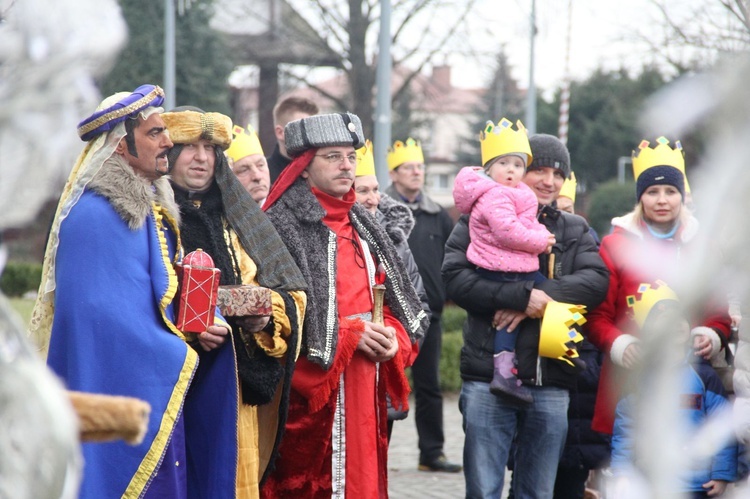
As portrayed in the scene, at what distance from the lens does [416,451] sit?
8312 millimetres

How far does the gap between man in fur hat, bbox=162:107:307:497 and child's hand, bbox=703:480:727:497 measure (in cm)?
189

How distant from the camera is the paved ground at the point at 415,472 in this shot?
6762 mm

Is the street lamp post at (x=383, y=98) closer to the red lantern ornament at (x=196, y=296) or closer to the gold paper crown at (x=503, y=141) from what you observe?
the gold paper crown at (x=503, y=141)

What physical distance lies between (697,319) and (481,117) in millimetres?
38691

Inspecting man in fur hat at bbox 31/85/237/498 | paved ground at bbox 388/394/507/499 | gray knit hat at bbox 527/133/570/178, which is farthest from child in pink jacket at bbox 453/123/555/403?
paved ground at bbox 388/394/507/499

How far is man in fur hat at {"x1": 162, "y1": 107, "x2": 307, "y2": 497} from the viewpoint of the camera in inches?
161

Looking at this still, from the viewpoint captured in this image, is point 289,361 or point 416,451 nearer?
point 289,361

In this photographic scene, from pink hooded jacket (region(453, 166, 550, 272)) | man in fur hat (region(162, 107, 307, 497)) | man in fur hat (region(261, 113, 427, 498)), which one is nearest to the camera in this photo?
man in fur hat (region(162, 107, 307, 497))

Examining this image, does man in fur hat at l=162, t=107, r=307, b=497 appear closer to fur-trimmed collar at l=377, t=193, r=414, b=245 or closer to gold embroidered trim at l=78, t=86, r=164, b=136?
gold embroidered trim at l=78, t=86, r=164, b=136

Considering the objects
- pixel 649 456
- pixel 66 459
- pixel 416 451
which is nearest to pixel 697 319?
pixel 649 456

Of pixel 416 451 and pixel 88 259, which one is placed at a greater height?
pixel 88 259

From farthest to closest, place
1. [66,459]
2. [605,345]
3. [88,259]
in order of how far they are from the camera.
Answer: [605,345]
[88,259]
[66,459]

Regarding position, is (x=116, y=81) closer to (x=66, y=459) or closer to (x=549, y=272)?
(x=549, y=272)

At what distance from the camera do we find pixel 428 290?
7.45 m
